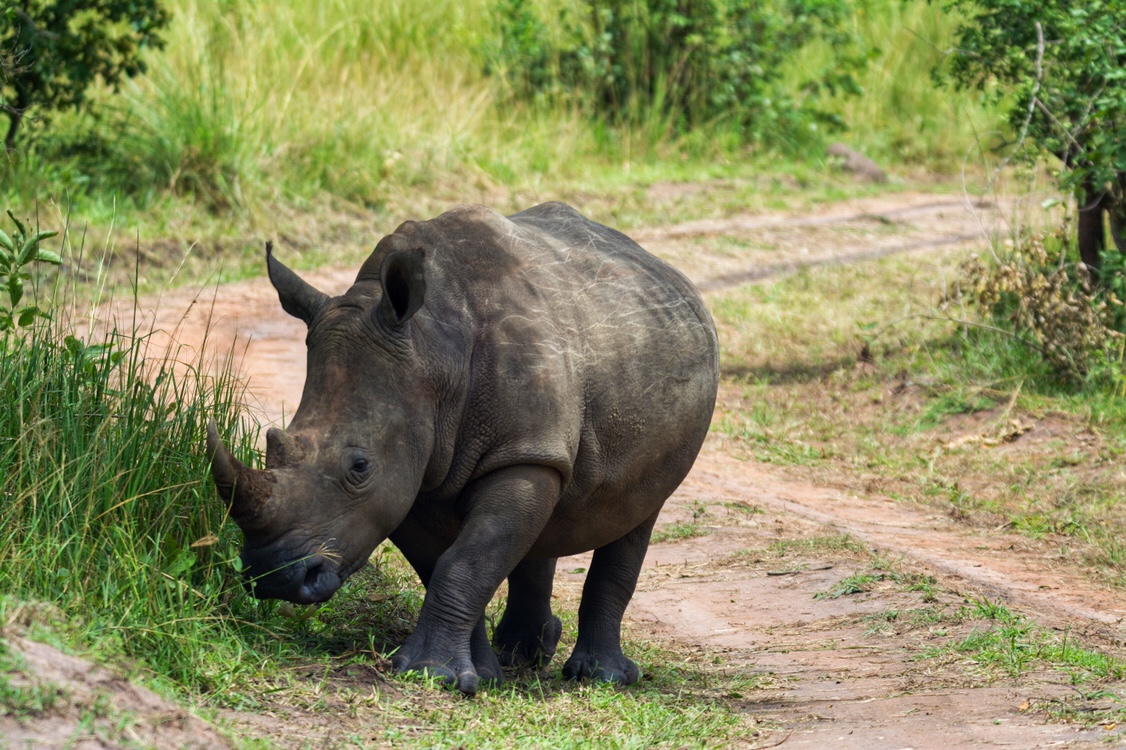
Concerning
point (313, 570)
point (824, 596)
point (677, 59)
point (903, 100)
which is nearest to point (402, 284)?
point (313, 570)

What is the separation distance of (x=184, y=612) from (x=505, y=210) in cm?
892

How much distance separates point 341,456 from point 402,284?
1.88 feet

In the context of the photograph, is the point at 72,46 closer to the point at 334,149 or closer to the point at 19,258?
the point at 334,149

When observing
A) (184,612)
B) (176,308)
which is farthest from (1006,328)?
(184,612)

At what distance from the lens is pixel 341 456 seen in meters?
4.41

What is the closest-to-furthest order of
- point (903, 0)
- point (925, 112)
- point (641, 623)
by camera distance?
point (641, 623) < point (903, 0) < point (925, 112)

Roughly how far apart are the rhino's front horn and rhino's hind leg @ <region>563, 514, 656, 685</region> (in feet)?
4.97

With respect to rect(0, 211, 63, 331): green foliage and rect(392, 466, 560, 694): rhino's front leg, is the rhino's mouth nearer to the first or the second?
rect(392, 466, 560, 694): rhino's front leg

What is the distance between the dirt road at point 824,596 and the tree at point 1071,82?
282cm

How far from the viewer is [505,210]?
12.9 meters

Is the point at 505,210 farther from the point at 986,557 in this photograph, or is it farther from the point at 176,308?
the point at 986,557

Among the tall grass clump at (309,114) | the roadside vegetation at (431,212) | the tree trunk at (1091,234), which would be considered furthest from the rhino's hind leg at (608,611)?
the tall grass clump at (309,114)

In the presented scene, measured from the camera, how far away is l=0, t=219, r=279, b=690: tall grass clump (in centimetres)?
408

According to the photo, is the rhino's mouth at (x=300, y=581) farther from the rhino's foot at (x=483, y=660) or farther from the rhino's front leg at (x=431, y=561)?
the rhino's foot at (x=483, y=660)
